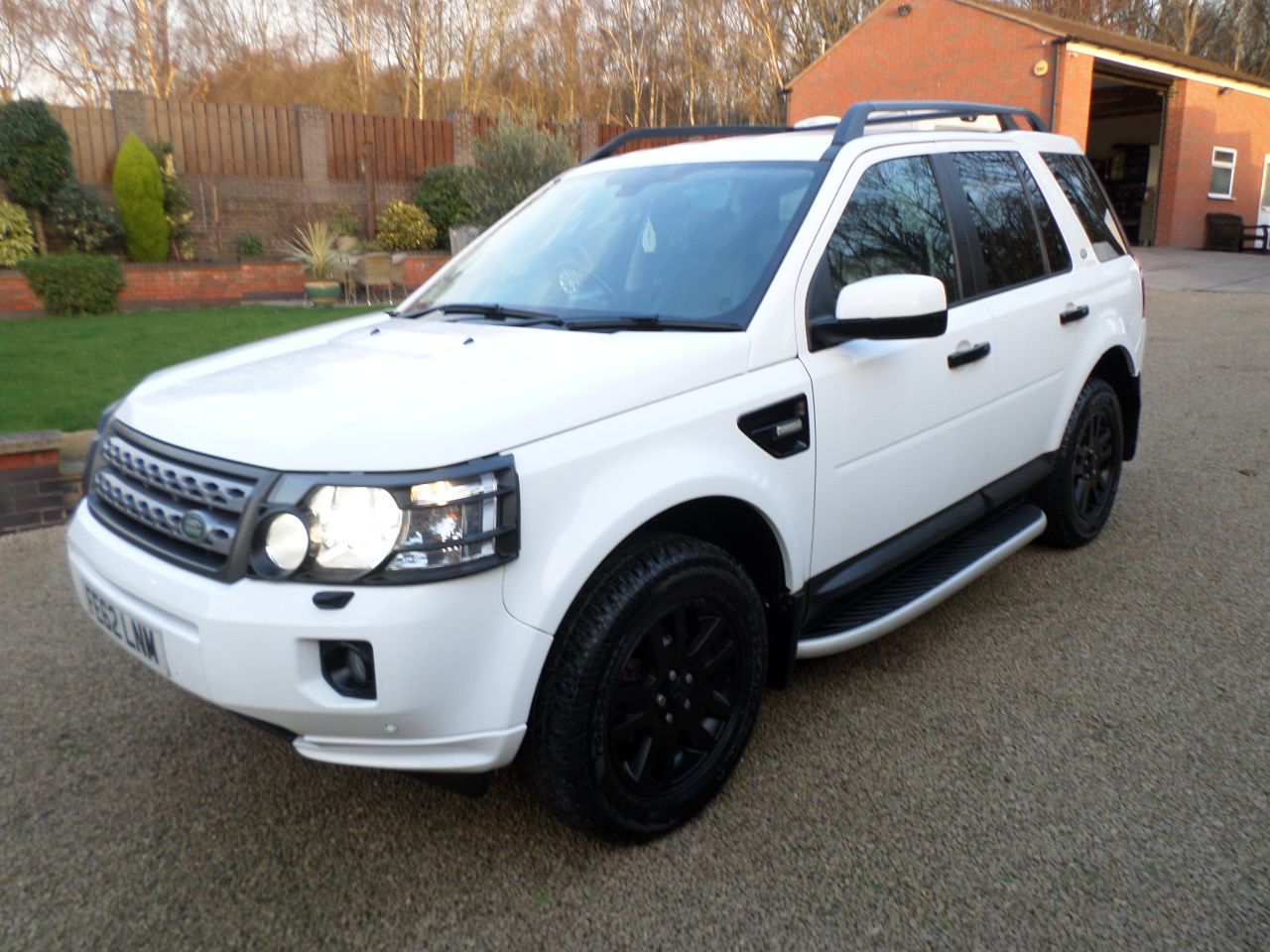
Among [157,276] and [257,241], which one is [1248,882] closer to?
[157,276]

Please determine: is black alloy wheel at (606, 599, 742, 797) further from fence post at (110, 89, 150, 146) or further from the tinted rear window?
fence post at (110, 89, 150, 146)

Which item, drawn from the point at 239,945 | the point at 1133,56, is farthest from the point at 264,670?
the point at 1133,56

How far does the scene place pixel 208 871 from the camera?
264 cm

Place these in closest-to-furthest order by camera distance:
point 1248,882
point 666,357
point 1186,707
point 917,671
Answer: point 1248,882 → point 666,357 → point 1186,707 → point 917,671

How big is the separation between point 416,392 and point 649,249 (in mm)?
1203

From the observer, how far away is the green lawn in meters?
7.00

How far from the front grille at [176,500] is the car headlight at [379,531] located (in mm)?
106

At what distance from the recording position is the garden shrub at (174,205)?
55.8 feet

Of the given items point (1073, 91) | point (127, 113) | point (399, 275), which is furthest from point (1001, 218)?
point (1073, 91)

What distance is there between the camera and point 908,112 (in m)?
4.12

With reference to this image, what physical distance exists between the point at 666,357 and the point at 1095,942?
1701mm

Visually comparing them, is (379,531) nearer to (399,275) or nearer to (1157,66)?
(399,275)

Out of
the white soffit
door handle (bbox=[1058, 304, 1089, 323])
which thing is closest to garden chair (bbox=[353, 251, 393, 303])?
door handle (bbox=[1058, 304, 1089, 323])

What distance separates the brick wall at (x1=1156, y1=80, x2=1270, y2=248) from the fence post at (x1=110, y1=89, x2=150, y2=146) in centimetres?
2286
